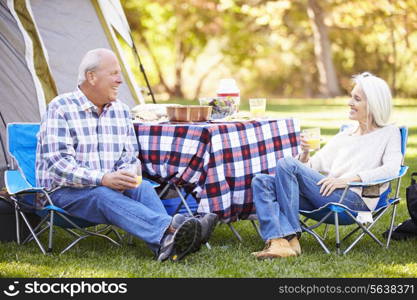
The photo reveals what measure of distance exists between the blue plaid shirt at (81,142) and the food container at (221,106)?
535 mm

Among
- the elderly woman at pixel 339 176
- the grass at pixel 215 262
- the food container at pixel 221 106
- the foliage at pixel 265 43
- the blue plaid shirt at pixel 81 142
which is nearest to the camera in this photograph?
the grass at pixel 215 262

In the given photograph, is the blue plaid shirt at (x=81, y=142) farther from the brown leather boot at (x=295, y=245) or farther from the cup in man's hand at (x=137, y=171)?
the brown leather boot at (x=295, y=245)

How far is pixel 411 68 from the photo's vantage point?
24.0 metres

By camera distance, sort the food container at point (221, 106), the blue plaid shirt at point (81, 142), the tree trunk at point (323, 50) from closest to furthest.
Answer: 1. the blue plaid shirt at point (81, 142)
2. the food container at point (221, 106)
3. the tree trunk at point (323, 50)

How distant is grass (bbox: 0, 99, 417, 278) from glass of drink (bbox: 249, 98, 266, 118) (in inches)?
29.1

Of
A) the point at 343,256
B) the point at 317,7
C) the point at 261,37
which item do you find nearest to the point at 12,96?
the point at 343,256

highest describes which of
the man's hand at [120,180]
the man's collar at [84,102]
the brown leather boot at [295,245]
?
the man's collar at [84,102]

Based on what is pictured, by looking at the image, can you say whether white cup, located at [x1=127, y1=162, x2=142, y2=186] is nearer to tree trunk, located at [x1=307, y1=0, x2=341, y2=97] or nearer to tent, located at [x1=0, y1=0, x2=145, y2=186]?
tent, located at [x1=0, y1=0, x2=145, y2=186]

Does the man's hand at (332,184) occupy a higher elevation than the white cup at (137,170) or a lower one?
lower

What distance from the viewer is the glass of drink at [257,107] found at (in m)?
4.71

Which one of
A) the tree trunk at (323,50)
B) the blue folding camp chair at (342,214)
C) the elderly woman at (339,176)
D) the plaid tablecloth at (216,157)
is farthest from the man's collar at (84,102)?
the tree trunk at (323,50)

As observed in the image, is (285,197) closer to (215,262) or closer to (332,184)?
(332,184)

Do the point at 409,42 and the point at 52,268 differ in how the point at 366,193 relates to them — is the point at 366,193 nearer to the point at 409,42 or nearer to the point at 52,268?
the point at 52,268

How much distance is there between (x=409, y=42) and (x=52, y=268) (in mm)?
23373
